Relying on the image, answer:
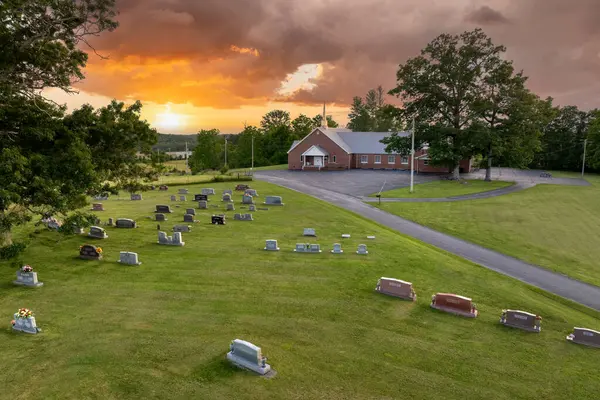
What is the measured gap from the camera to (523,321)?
50.3 ft

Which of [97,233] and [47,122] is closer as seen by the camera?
[47,122]

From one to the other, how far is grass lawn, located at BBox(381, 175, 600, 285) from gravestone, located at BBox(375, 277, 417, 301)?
42.6 feet

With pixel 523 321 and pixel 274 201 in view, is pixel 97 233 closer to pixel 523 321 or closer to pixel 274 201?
pixel 274 201

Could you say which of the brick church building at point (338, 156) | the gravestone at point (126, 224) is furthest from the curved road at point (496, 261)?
the brick church building at point (338, 156)

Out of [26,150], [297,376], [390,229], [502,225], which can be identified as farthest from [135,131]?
[502,225]

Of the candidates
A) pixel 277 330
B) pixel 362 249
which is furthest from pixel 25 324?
pixel 362 249

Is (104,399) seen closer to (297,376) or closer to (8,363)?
(8,363)

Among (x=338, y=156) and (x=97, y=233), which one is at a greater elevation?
(x=338, y=156)

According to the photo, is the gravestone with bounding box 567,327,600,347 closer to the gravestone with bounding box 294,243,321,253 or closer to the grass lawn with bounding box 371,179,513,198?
the gravestone with bounding box 294,243,321,253

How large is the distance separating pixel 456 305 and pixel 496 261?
11.3m

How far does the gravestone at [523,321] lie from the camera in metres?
15.3

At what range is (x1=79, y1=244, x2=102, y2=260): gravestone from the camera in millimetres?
21562

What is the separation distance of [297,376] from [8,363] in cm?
877

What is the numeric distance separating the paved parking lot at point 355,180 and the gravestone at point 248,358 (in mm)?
40087
